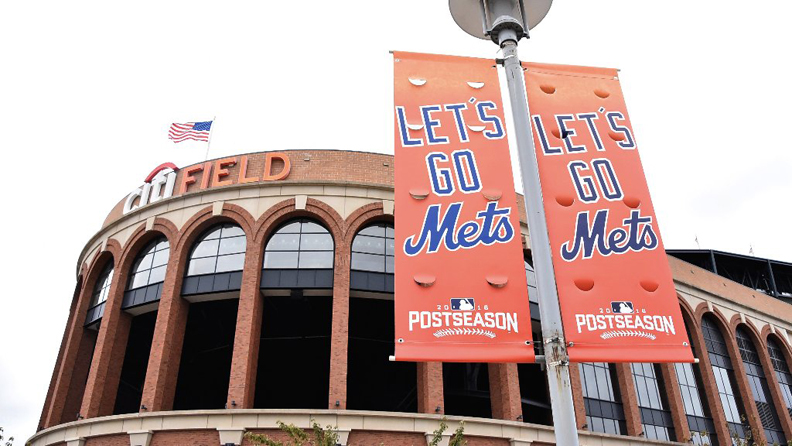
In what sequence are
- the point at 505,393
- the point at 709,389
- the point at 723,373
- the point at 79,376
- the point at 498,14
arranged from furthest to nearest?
the point at 723,373 < the point at 709,389 < the point at 79,376 < the point at 505,393 < the point at 498,14

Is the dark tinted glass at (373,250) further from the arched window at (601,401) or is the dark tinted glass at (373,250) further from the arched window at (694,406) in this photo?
the arched window at (694,406)

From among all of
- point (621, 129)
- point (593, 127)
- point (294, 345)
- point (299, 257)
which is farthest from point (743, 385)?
point (593, 127)

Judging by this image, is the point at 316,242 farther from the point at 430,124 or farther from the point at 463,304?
the point at 463,304

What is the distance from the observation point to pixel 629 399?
27.2m

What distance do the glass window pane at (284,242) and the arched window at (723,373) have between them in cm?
2223

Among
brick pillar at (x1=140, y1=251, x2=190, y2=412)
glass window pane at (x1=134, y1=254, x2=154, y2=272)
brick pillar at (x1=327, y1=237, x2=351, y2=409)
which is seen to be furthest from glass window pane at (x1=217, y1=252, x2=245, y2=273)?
brick pillar at (x1=327, y1=237, x2=351, y2=409)

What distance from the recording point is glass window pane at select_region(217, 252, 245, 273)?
82.9ft

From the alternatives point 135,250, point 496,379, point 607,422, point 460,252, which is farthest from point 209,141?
point 460,252

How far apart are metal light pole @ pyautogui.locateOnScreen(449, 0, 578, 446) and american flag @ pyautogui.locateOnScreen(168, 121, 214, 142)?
21999 mm

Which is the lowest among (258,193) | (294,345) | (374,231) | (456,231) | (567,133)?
(456,231)

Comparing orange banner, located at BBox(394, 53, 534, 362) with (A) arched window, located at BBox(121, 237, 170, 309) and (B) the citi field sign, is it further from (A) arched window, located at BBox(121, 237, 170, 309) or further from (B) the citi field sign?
(A) arched window, located at BBox(121, 237, 170, 309)

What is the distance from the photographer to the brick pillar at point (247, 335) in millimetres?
21844

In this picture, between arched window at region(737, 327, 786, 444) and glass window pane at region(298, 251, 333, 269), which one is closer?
glass window pane at region(298, 251, 333, 269)

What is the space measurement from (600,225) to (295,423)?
620 inches
